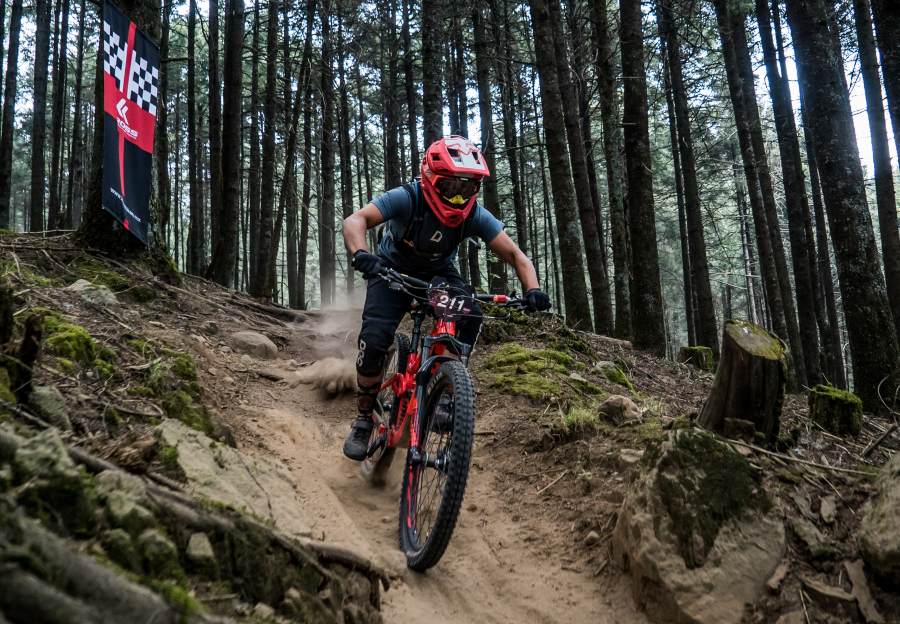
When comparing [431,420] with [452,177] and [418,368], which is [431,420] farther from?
[452,177]

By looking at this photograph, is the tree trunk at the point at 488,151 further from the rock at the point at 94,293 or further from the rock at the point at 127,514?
the rock at the point at 127,514

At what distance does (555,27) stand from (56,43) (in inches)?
758

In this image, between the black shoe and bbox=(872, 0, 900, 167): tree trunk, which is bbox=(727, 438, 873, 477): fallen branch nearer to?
the black shoe

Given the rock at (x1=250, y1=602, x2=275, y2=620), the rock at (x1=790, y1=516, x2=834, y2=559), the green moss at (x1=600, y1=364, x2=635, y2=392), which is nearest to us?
the rock at (x1=250, y1=602, x2=275, y2=620)

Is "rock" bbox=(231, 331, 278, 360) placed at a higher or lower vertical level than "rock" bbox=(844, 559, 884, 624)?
higher

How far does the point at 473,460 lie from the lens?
193 inches

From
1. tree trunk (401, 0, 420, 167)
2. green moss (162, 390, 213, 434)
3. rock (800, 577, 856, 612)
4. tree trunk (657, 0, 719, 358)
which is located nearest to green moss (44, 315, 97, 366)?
green moss (162, 390, 213, 434)

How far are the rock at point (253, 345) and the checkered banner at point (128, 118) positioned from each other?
163cm

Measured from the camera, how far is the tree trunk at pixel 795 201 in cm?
1313

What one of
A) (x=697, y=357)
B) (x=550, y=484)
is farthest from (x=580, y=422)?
(x=697, y=357)

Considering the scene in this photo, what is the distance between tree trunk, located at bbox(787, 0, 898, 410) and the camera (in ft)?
22.4

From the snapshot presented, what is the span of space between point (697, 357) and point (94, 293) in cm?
961

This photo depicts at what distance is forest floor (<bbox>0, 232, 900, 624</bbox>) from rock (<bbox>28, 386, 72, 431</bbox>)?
0.32ft

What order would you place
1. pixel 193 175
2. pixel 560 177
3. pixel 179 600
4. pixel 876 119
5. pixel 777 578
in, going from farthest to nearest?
pixel 193 175, pixel 876 119, pixel 560 177, pixel 777 578, pixel 179 600
